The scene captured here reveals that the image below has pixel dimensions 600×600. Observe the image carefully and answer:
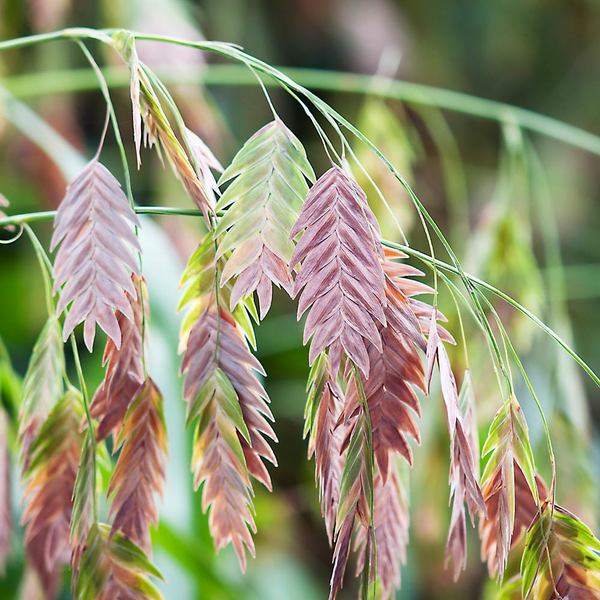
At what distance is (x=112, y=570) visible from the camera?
0.39m

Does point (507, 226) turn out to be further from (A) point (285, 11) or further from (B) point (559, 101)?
(B) point (559, 101)

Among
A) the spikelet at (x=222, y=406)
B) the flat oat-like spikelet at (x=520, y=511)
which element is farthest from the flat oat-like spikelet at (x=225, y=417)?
the flat oat-like spikelet at (x=520, y=511)

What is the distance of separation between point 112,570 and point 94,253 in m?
0.14

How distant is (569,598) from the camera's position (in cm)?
37

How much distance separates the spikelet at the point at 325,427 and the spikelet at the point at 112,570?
88 mm

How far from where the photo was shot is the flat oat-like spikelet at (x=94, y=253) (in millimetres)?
335

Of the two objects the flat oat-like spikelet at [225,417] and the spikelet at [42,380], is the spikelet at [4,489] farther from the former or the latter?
the flat oat-like spikelet at [225,417]

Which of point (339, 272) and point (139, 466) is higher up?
point (339, 272)

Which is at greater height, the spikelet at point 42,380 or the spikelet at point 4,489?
the spikelet at point 42,380

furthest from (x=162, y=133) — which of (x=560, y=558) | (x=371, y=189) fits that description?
(x=371, y=189)

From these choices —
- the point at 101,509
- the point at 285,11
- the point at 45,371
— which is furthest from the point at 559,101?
the point at 45,371

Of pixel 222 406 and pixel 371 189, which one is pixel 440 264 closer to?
pixel 222 406

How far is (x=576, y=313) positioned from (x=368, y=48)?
0.77 metres

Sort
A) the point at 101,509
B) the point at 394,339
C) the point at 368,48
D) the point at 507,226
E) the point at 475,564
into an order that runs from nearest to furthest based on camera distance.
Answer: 1. the point at 394,339
2. the point at 507,226
3. the point at 101,509
4. the point at 475,564
5. the point at 368,48
